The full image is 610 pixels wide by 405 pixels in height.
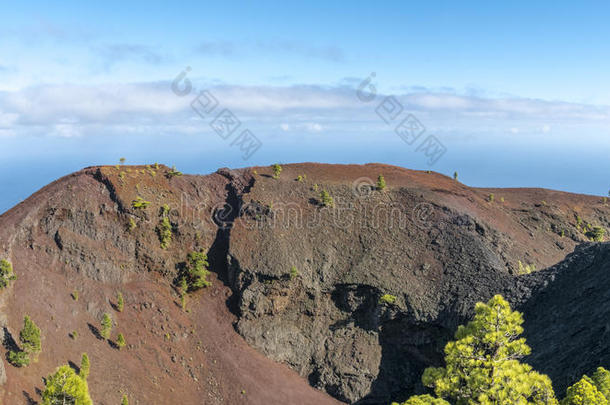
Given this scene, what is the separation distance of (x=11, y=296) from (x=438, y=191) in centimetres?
4337

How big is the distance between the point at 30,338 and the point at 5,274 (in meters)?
6.82

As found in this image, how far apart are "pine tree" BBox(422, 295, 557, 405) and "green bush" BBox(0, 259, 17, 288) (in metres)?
29.9

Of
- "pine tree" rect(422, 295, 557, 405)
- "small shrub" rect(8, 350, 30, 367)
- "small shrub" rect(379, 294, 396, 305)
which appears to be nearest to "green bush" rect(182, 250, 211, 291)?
"small shrub" rect(8, 350, 30, 367)

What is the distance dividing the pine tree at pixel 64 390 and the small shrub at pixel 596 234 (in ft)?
181

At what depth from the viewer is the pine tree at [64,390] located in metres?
16.8

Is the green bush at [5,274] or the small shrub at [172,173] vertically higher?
the small shrub at [172,173]

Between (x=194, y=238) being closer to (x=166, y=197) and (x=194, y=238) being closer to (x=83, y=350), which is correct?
(x=166, y=197)

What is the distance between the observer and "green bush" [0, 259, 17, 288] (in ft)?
87.4

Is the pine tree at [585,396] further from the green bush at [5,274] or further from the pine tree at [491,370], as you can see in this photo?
the green bush at [5,274]

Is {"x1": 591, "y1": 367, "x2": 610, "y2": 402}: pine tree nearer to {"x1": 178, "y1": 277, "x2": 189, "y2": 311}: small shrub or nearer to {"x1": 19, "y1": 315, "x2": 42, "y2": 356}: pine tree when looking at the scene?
{"x1": 19, "y1": 315, "x2": 42, "y2": 356}: pine tree

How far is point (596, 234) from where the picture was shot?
150 ft

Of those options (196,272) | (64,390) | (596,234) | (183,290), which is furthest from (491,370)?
(596,234)

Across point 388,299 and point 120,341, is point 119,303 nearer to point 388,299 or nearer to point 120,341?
point 120,341

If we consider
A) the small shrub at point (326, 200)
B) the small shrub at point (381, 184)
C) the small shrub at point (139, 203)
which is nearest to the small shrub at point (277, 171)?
the small shrub at point (326, 200)
